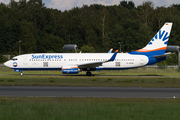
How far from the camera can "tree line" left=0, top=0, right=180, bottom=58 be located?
3890 inches

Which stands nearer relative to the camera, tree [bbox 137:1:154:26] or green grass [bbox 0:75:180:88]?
green grass [bbox 0:75:180:88]

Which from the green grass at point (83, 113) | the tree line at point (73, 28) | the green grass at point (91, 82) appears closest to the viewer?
the green grass at point (83, 113)

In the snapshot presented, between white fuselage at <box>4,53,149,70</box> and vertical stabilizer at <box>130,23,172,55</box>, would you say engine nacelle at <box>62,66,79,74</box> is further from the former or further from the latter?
vertical stabilizer at <box>130,23,172,55</box>

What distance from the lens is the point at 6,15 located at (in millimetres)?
109625

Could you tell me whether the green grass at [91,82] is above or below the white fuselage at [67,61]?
below

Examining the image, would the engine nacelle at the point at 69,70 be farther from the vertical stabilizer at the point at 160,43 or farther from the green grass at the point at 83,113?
the green grass at the point at 83,113

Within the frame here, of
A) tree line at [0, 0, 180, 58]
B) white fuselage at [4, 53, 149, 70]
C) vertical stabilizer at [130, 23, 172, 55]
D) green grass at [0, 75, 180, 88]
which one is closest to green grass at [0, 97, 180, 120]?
green grass at [0, 75, 180, 88]

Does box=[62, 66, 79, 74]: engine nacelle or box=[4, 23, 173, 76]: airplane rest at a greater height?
box=[4, 23, 173, 76]: airplane

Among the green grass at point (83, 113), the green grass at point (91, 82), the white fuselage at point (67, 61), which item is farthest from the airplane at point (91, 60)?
the green grass at point (83, 113)

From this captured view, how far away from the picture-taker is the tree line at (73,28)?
98812 mm

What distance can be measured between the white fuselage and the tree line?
5147 cm

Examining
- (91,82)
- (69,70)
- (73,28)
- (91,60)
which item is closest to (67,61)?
(69,70)

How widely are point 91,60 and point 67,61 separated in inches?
154

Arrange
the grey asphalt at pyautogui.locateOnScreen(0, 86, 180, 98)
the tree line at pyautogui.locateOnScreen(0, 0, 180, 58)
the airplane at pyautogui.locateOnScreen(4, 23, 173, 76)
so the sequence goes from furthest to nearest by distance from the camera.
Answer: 1. the tree line at pyautogui.locateOnScreen(0, 0, 180, 58)
2. the airplane at pyautogui.locateOnScreen(4, 23, 173, 76)
3. the grey asphalt at pyautogui.locateOnScreen(0, 86, 180, 98)
